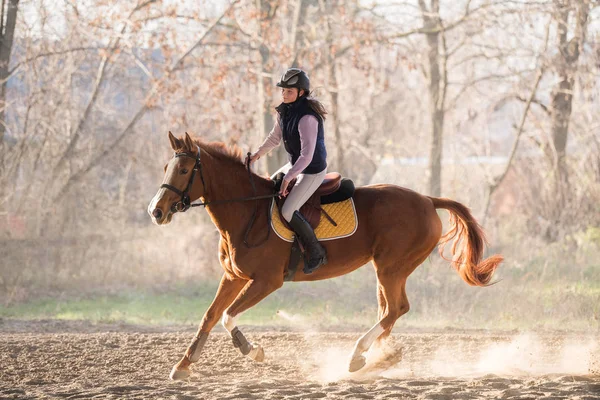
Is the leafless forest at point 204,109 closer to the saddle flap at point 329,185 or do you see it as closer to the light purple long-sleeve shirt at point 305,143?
the saddle flap at point 329,185

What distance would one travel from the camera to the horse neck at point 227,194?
23.2 ft

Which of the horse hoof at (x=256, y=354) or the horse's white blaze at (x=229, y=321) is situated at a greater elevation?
the horse's white blaze at (x=229, y=321)

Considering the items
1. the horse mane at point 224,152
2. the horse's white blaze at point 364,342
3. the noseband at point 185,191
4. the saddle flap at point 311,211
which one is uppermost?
the horse mane at point 224,152

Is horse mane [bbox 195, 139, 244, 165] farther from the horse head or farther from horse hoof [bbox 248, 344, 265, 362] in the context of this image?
horse hoof [bbox 248, 344, 265, 362]

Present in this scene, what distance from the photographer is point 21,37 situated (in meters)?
16.9

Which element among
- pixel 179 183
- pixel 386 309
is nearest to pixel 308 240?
pixel 386 309

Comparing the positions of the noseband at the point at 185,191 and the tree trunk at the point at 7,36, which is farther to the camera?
the tree trunk at the point at 7,36

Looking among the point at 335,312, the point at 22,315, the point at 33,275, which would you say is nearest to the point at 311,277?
the point at 335,312

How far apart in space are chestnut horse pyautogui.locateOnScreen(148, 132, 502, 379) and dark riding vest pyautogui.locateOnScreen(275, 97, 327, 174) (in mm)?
449

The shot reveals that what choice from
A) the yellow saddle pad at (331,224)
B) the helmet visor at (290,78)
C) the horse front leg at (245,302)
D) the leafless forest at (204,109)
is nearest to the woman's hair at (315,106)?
the helmet visor at (290,78)

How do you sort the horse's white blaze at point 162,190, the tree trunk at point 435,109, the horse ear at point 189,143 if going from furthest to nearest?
the tree trunk at point 435,109 < the horse ear at point 189,143 < the horse's white blaze at point 162,190

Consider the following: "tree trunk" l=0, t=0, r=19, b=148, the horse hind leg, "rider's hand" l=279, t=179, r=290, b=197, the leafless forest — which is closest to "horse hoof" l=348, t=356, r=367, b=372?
the horse hind leg

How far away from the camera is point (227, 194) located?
7117 millimetres

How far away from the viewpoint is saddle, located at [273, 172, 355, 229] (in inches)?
286
